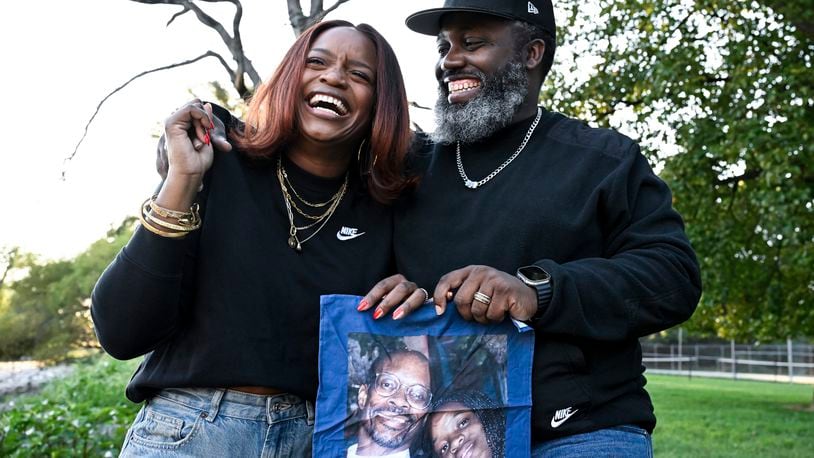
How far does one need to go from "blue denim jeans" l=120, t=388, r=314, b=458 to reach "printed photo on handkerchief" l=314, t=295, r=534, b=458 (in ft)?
0.75

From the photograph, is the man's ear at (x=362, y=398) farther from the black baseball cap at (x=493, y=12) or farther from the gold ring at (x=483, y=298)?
the black baseball cap at (x=493, y=12)

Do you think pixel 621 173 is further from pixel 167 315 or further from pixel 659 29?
pixel 659 29

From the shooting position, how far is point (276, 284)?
2959 millimetres

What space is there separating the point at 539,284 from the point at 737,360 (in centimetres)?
4705

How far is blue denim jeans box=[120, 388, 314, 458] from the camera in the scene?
2.78 metres

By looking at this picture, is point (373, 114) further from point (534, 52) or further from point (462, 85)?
point (534, 52)

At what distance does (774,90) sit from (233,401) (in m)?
9.93

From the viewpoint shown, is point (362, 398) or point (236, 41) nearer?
point (362, 398)

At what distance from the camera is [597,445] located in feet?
9.21

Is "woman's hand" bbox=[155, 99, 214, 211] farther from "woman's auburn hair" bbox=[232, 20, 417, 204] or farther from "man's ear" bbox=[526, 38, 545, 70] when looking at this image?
"man's ear" bbox=[526, 38, 545, 70]

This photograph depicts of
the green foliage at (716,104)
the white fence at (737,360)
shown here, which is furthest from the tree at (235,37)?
the white fence at (737,360)

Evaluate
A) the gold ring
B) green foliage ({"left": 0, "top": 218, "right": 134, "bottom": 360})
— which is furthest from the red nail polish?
green foliage ({"left": 0, "top": 218, "right": 134, "bottom": 360})

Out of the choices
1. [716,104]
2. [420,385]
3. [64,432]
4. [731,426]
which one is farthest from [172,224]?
[731,426]

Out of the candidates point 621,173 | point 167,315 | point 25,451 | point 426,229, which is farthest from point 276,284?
point 25,451
